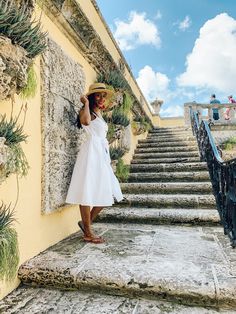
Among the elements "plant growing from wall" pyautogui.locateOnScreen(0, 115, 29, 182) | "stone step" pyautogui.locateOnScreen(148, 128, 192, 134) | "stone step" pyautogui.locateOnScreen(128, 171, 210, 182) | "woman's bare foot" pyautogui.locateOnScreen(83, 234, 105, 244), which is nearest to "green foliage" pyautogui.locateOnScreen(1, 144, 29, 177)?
"plant growing from wall" pyautogui.locateOnScreen(0, 115, 29, 182)

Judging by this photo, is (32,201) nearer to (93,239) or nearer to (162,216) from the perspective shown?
(93,239)

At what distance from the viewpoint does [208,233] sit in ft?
10.6

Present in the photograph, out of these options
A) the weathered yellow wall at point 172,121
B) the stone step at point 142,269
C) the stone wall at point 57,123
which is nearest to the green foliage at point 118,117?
the stone wall at point 57,123

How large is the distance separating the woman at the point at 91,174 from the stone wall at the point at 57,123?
165 millimetres

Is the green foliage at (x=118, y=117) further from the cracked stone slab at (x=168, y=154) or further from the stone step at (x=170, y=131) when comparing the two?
the stone step at (x=170, y=131)

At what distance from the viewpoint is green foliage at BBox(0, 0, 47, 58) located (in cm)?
179

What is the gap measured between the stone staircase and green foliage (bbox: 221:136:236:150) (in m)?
5.80

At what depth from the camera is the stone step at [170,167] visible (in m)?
5.38

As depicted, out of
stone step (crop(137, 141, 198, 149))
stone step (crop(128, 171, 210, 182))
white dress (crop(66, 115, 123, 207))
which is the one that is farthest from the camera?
stone step (crop(137, 141, 198, 149))

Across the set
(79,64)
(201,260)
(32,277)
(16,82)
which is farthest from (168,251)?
(79,64)

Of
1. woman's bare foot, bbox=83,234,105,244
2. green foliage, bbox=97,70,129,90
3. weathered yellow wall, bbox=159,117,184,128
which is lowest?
woman's bare foot, bbox=83,234,105,244

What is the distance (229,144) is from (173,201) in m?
5.99

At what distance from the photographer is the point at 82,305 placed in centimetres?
189

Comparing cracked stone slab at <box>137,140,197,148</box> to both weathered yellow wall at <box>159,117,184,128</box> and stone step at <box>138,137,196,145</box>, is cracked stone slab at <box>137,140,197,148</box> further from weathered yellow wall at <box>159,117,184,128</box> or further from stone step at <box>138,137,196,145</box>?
weathered yellow wall at <box>159,117,184,128</box>
